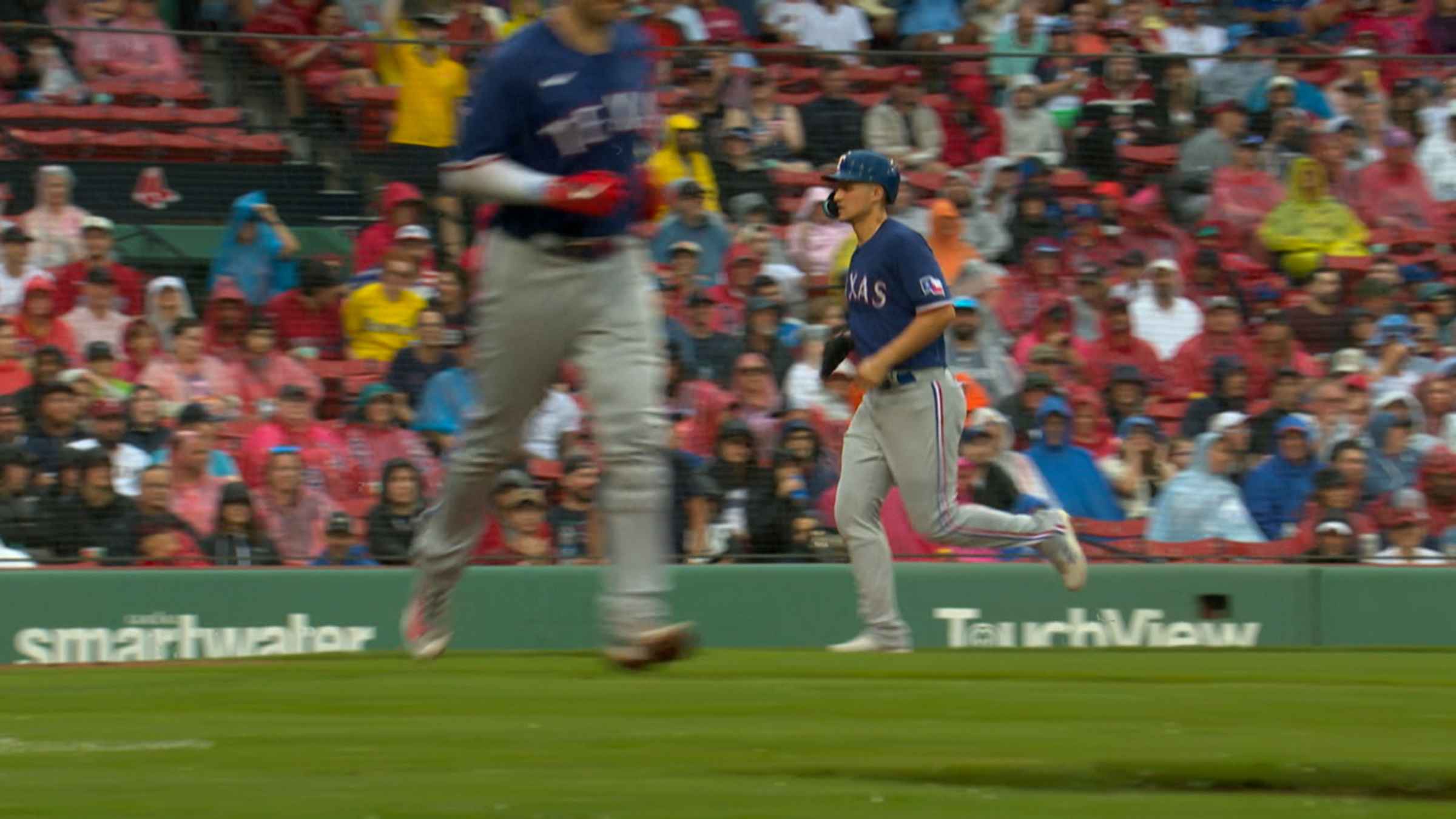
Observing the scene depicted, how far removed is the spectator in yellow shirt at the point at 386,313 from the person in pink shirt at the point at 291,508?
69 cm

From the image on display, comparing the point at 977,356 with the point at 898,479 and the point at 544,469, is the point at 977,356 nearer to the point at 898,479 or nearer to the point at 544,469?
the point at 544,469

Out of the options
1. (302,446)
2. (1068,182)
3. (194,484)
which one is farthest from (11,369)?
(1068,182)

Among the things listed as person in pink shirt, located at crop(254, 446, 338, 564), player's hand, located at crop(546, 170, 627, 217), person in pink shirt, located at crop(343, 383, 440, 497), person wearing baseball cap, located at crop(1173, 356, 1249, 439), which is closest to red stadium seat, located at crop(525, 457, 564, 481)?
person in pink shirt, located at crop(343, 383, 440, 497)

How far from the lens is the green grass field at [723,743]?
3.84 m

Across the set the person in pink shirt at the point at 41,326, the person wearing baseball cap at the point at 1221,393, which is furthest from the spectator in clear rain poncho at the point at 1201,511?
the person in pink shirt at the point at 41,326

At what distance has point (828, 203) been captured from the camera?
327 inches

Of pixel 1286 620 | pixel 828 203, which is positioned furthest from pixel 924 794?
pixel 1286 620

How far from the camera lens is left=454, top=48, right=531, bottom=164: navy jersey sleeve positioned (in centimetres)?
546

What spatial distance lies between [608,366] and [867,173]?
2.93 meters

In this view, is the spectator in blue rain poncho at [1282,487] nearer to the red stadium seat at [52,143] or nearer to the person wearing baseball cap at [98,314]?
the person wearing baseball cap at [98,314]

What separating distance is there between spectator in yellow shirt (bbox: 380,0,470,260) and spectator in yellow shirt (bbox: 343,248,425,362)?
326mm

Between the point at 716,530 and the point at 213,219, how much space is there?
3.02 meters

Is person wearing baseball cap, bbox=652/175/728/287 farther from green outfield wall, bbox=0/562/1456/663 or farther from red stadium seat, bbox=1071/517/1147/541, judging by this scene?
red stadium seat, bbox=1071/517/1147/541

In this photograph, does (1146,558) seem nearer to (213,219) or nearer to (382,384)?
(382,384)
